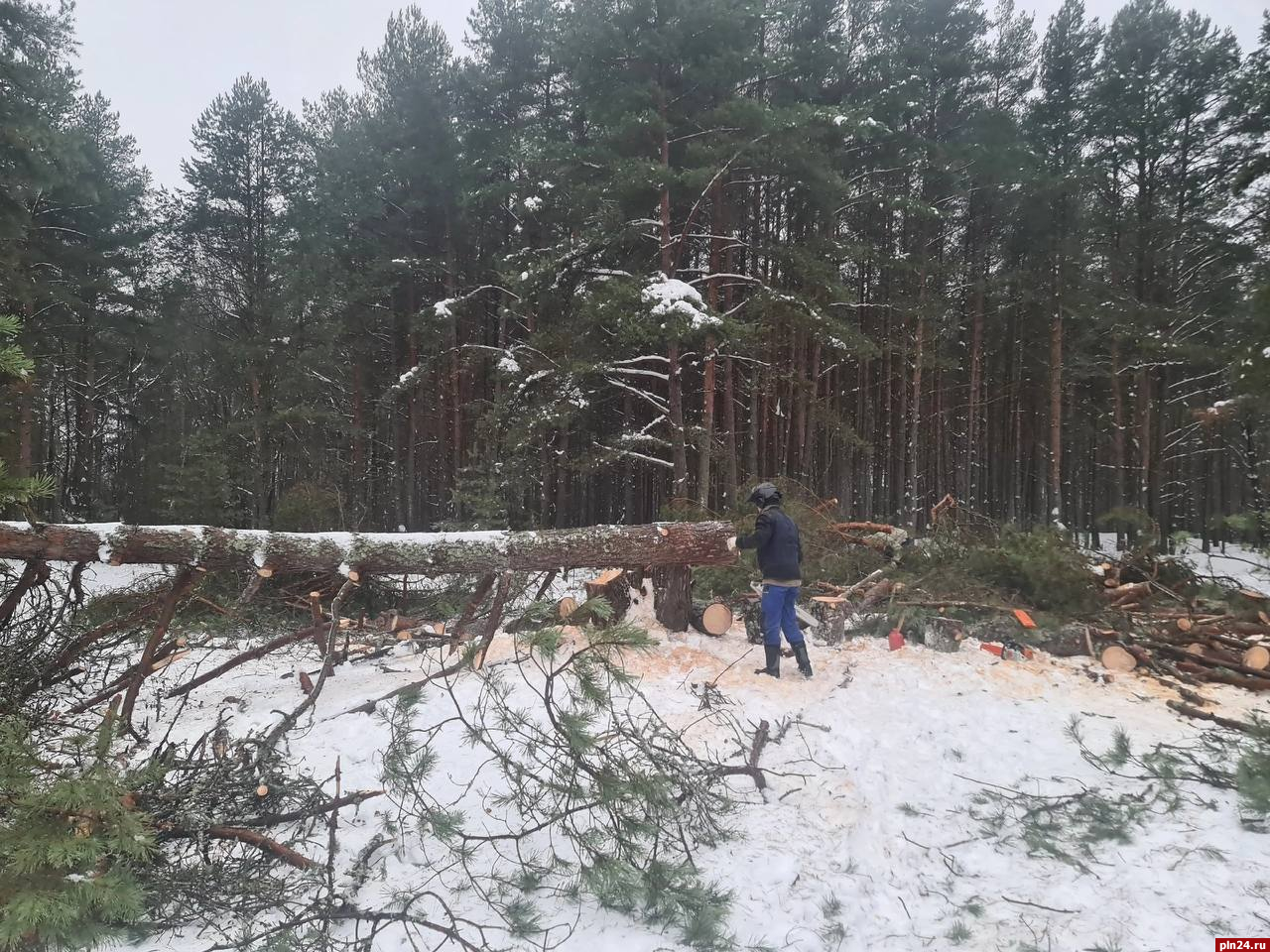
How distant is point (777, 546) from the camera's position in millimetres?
5762

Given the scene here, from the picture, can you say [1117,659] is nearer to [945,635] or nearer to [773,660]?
[945,635]

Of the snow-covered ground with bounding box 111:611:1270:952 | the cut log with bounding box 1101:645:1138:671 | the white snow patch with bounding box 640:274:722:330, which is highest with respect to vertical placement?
the white snow patch with bounding box 640:274:722:330

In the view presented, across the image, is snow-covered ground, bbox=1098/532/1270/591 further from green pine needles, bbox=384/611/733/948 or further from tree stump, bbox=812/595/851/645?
green pine needles, bbox=384/611/733/948

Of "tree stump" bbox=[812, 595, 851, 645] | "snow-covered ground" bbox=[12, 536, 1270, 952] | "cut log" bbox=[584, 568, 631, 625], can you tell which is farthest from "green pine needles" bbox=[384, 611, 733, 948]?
"tree stump" bbox=[812, 595, 851, 645]

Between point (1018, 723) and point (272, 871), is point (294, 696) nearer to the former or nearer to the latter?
point (272, 871)

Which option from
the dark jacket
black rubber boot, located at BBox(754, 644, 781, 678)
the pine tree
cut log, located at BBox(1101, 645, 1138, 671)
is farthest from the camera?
the pine tree

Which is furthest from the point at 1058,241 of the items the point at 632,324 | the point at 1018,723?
the point at 1018,723

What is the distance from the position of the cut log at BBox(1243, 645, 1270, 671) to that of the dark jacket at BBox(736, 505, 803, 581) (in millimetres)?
4012

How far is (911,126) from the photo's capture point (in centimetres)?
1684

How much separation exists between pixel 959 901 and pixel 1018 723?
221 centimetres

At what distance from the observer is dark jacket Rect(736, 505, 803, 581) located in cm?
570

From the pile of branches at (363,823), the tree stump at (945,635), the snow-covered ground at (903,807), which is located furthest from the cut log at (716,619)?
the pile of branches at (363,823)

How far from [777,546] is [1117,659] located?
3346 mm

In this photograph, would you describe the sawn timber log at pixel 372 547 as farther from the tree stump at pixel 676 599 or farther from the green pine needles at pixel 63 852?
the green pine needles at pixel 63 852
